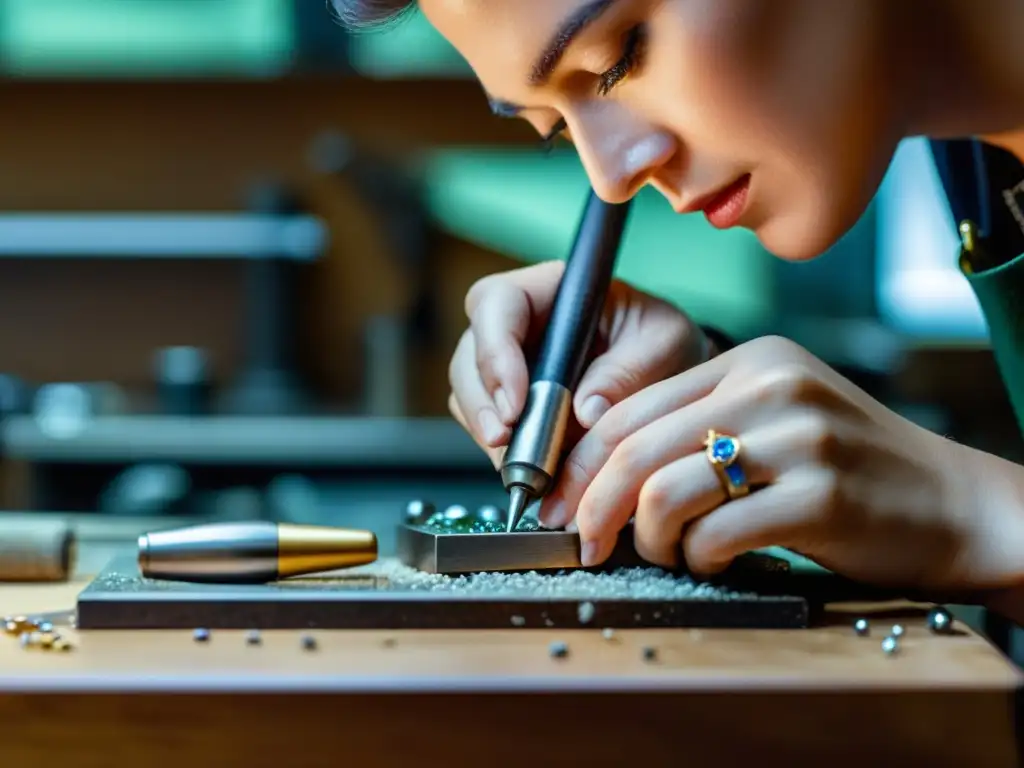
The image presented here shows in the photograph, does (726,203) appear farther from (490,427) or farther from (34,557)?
(34,557)

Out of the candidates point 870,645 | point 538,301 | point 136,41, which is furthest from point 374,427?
point 870,645

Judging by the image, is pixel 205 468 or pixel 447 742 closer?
pixel 447 742

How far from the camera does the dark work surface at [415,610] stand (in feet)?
1.60

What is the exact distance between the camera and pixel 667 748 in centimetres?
40

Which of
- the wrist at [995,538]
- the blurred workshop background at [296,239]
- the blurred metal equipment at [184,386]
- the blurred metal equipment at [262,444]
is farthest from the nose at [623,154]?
the blurred metal equipment at [184,386]

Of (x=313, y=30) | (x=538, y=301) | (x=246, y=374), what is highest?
(x=313, y=30)

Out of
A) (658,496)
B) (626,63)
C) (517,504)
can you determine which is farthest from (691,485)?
(626,63)

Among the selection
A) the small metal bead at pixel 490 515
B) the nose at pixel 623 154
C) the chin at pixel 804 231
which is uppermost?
the nose at pixel 623 154

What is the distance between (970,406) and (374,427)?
107 cm

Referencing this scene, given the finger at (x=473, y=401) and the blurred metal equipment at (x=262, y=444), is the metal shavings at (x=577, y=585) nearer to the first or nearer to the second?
the finger at (x=473, y=401)

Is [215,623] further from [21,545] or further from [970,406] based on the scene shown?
[970,406]

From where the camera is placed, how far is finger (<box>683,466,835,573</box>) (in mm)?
506

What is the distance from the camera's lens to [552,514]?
0.60m

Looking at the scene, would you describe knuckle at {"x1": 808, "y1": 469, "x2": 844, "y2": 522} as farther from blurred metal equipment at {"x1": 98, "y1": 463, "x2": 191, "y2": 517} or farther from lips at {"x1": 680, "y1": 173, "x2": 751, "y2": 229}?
blurred metal equipment at {"x1": 98, "y1": 463, "x2": 191, "y2": 517}
